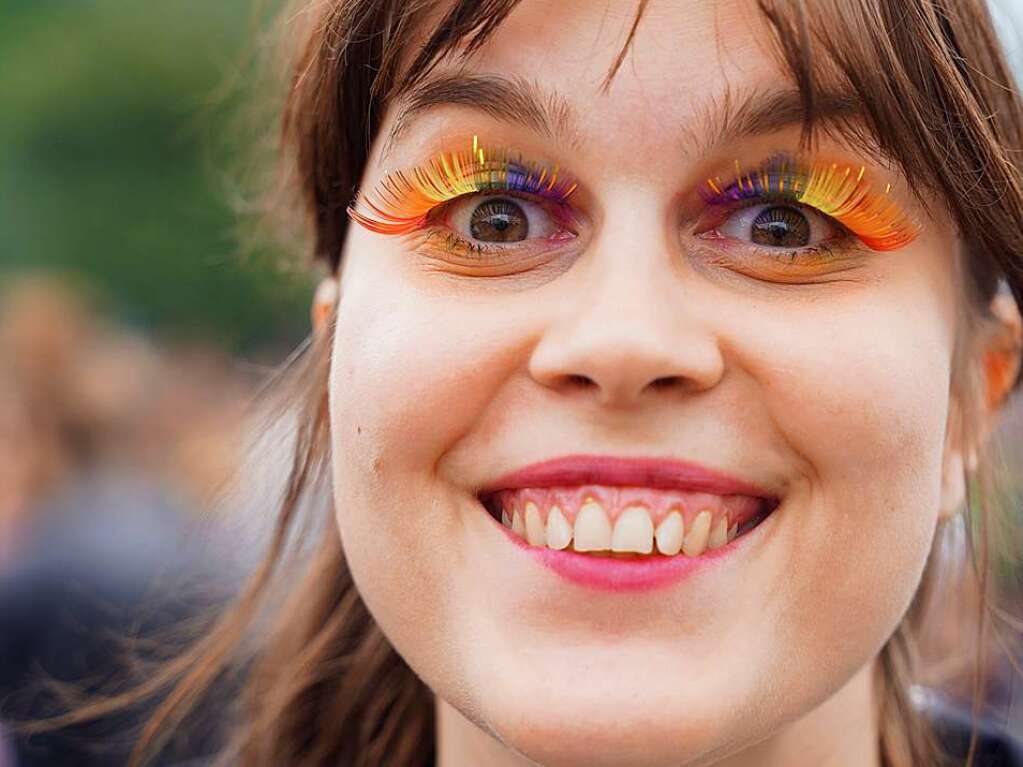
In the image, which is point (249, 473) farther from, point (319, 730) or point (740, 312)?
point (740, 312)

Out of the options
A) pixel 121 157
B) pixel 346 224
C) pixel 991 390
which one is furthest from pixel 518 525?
pixel 121 157

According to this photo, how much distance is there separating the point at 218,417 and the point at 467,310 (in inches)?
194

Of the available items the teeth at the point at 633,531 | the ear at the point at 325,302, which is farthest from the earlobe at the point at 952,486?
the ear at the point at 325,302

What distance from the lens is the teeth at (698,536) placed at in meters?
1.57

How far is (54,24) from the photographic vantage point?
12.0 metres

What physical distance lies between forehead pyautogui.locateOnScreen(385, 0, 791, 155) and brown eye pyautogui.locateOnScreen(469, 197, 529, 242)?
17 centimetres

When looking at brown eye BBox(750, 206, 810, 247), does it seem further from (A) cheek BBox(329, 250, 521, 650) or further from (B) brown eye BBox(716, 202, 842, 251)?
(A) cheek BBox(329, 250, 521, 650)

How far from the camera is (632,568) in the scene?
1.57 m

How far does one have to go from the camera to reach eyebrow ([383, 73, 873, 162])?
1536mm

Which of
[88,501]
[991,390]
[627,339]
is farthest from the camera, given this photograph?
[88,501]

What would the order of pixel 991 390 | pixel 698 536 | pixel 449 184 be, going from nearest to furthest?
pixel 698 536 → pixel 449 184 → pixel 991 390

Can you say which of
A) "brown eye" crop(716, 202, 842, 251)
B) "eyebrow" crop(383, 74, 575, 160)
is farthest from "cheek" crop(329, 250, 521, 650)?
"brown eye" crop(716, 202, 842, 251)

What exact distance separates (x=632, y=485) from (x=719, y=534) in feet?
0.45

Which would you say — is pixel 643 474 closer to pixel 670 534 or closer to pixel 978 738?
pixel 670 534
